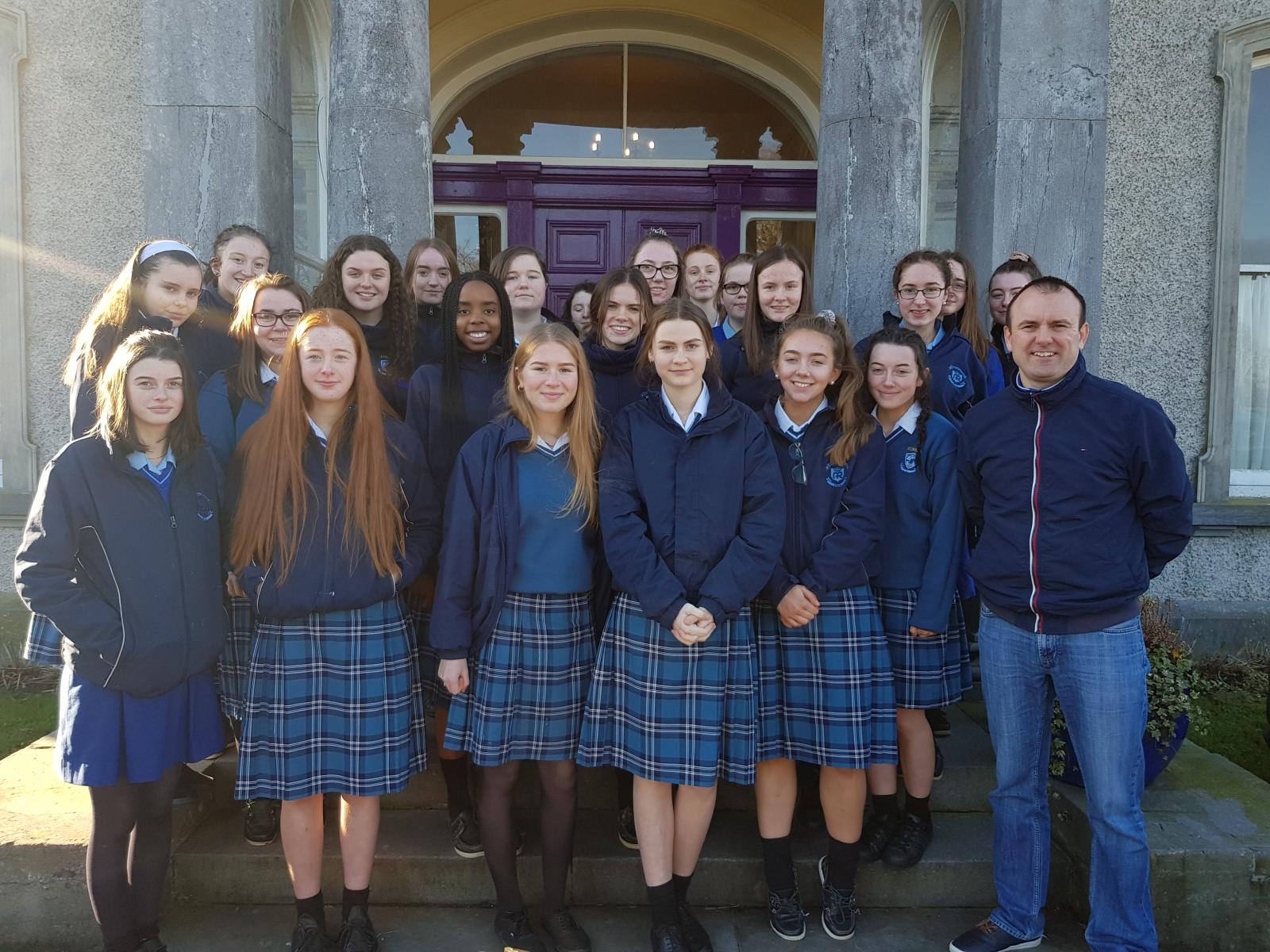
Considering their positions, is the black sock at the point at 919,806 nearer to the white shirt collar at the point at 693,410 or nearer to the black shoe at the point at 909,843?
the black shoe at the point at 909,843

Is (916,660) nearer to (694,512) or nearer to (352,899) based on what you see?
(694,512)

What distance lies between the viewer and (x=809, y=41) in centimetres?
715

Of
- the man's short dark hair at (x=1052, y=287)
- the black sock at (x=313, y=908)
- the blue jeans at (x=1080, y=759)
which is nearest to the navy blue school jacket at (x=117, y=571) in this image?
the black sock at (x=313, y=908)

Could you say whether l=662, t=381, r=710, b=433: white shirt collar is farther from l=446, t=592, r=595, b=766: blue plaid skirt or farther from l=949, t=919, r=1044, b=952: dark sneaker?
l=949, t=919, r=1044, b=952: dark sneaker

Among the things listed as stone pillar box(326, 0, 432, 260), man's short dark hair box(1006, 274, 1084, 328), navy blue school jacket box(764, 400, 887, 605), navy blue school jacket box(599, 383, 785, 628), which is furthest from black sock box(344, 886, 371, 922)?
stone pillar box(326, 0, 432, 260)

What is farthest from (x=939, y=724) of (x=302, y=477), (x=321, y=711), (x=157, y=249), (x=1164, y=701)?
(x=157, y=249)

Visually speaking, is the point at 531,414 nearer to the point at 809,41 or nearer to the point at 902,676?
the point at 902,676

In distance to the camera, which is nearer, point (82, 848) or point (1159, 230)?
point (82, 848)

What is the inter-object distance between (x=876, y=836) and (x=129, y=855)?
247 centimetres

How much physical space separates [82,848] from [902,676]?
284 cm

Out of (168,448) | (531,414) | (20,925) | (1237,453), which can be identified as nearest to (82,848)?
(20,925)

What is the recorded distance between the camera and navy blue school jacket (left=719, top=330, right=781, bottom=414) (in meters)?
3.32

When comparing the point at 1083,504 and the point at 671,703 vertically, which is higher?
the point at 1083,504

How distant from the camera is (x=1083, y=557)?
2.48m
